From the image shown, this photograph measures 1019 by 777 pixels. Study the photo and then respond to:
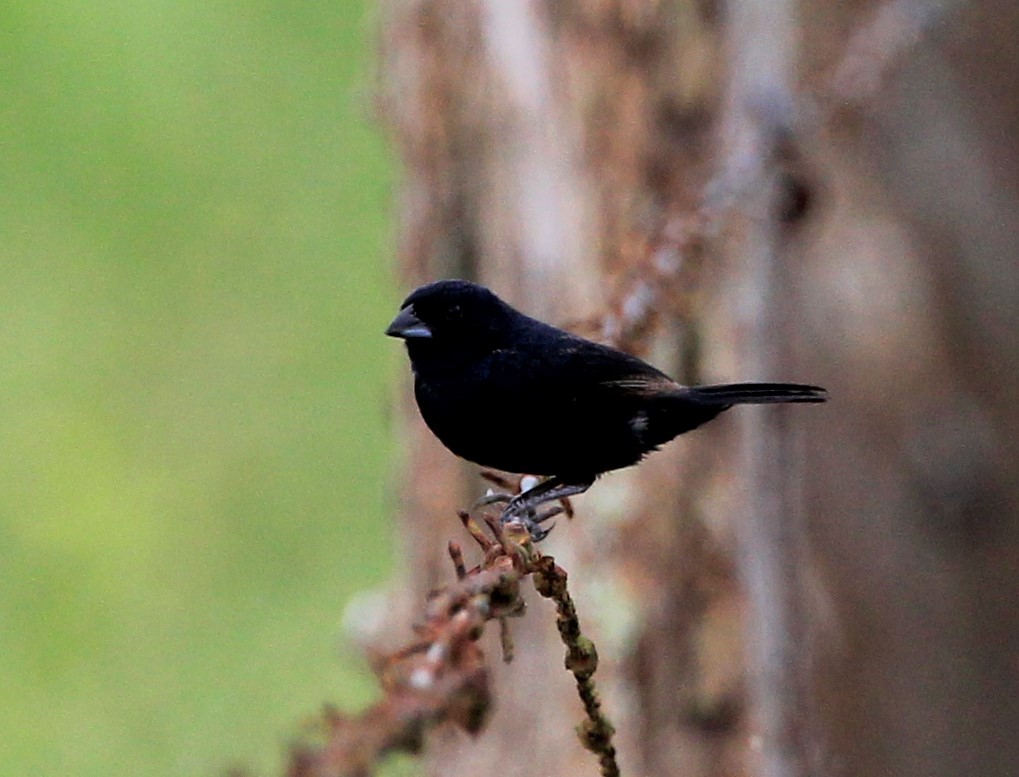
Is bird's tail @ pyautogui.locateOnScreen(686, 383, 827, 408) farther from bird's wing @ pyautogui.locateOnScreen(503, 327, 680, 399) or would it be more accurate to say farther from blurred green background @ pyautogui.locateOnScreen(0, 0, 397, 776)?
blurred green background @ pyautogui.locateOnScreen(0, 0, 397, 776)

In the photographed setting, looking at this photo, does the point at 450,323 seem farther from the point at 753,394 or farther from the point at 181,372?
the point at 181,372

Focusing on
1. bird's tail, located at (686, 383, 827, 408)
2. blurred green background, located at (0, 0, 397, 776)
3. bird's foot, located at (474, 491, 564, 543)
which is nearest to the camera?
bird's foot, located at (474, 491, 564, 543)

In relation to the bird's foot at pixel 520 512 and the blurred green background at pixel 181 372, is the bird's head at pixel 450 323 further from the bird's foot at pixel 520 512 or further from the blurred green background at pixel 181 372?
the blurred green background at pixel 181 372

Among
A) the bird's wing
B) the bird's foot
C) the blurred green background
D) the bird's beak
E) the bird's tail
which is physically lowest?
the bird's foot

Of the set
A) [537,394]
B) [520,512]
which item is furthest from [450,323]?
[520,512]

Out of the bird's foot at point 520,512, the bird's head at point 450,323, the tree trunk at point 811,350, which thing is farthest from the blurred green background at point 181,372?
the bird's foot at point 520,512

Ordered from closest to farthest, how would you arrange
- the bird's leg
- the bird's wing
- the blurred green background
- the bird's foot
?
the bird's foot, the bird's leg, the bird's wing, the blurred green background

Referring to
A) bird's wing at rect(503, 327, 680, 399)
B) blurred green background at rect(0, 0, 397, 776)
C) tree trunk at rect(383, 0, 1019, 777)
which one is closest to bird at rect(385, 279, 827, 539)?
bird's wing at rect(503, 327, 680, 399)

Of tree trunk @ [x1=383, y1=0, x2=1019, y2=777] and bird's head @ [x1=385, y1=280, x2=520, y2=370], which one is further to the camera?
tree trunk @ [x1=383, y1=0, x2=1019, y2=777]

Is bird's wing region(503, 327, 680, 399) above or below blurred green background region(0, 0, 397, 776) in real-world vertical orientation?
below
